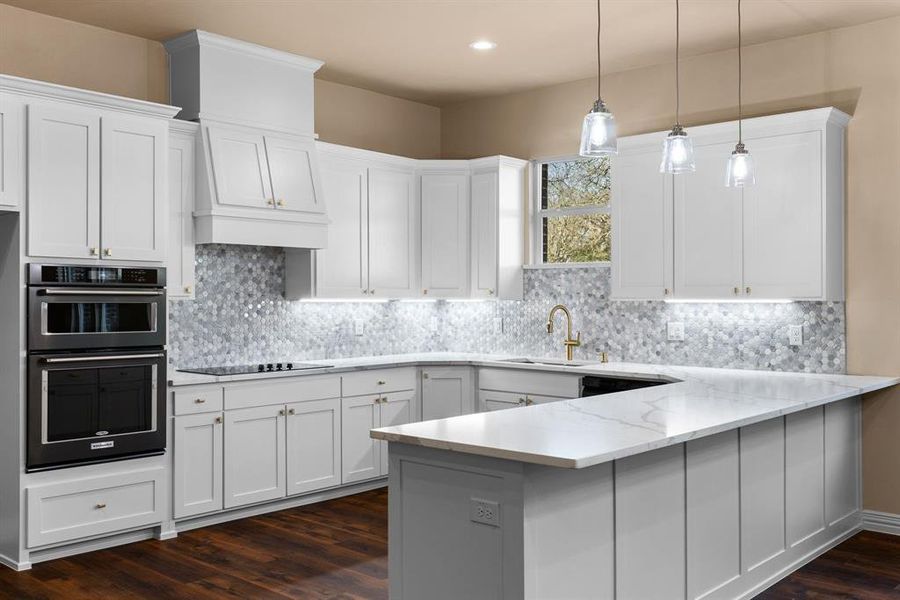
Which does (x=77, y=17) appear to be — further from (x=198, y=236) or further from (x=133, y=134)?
(x=198, y=236)

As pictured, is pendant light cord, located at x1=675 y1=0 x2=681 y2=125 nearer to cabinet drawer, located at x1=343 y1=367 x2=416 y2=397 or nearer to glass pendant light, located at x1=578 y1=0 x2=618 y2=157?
glass pendant light, located at x1=578 y1=0 x2=618 y2=157

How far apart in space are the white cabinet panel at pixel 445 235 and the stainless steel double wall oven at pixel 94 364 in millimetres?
2349

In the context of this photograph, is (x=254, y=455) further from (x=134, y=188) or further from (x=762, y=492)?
(x=762, y=492)

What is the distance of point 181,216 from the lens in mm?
5062

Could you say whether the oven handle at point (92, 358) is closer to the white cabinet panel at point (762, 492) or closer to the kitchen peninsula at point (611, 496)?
the kitchen peninsula at point (611, 496)

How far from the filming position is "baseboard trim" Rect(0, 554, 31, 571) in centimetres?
418

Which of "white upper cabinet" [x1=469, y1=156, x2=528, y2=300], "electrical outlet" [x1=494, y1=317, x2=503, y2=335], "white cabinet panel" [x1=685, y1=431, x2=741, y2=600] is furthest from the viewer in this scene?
"electrical outlet" [x1=494, y1=317, x2=503, y2=335]

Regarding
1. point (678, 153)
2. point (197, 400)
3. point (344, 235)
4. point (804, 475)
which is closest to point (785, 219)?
point (804, 475)

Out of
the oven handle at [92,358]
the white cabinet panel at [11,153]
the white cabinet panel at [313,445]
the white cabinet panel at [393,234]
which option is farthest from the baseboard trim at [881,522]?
the white cabinet panel at [11,153]

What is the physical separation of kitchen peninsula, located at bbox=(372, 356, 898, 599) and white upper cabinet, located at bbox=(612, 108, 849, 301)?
0.90 m

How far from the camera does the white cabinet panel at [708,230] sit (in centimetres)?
512

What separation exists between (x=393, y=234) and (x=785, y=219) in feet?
8.99

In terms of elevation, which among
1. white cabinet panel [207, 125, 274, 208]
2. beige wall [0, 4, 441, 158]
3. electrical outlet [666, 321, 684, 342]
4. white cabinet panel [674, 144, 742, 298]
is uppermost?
beige wall [0, 4, 441, 158]

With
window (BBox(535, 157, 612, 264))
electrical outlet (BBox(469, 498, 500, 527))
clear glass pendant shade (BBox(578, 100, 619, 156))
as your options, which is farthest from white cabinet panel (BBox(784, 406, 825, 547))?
window (BBox(535, 157, 612, 264))
